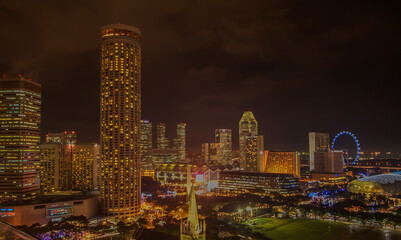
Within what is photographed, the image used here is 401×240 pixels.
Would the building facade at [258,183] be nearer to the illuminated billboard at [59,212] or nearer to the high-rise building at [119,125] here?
the high-rise building at [119,125]

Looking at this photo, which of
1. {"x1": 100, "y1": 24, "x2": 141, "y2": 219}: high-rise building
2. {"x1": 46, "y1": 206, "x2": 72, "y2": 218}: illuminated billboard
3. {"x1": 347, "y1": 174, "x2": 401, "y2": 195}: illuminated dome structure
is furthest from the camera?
{"x1": 347, "y1": 174, "x2": 401, "y2": 195}: illuminated dome structure

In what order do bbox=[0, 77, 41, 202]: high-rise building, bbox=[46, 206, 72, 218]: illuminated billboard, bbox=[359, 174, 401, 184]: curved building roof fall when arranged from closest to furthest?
bbox=[46, 206, 72, 218]: illuminated billboard → bbox=[0, 77, 41, 202]: high-rise building → bbox=[359, 174, 401, 184]: curved building roof

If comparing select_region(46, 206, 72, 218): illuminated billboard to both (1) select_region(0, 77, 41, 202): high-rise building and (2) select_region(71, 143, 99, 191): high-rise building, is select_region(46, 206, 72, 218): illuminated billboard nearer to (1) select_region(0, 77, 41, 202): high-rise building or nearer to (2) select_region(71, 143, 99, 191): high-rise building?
(1) select_region(0, 77, 41, 202): high-rise building

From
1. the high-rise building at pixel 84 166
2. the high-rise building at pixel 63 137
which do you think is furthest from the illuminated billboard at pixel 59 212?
the high-rise building at pixel 63 137

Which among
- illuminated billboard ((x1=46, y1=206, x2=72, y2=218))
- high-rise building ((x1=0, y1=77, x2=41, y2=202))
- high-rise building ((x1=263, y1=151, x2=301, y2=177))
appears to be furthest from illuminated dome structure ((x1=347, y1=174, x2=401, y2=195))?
high-rise building ((x1=0, y1=77, x2=41, y2=202))

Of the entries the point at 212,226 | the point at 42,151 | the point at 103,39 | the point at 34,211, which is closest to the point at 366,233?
the point at 212,226

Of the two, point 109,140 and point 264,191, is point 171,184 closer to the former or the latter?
point 264,191

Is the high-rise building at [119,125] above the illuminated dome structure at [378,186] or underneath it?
above
